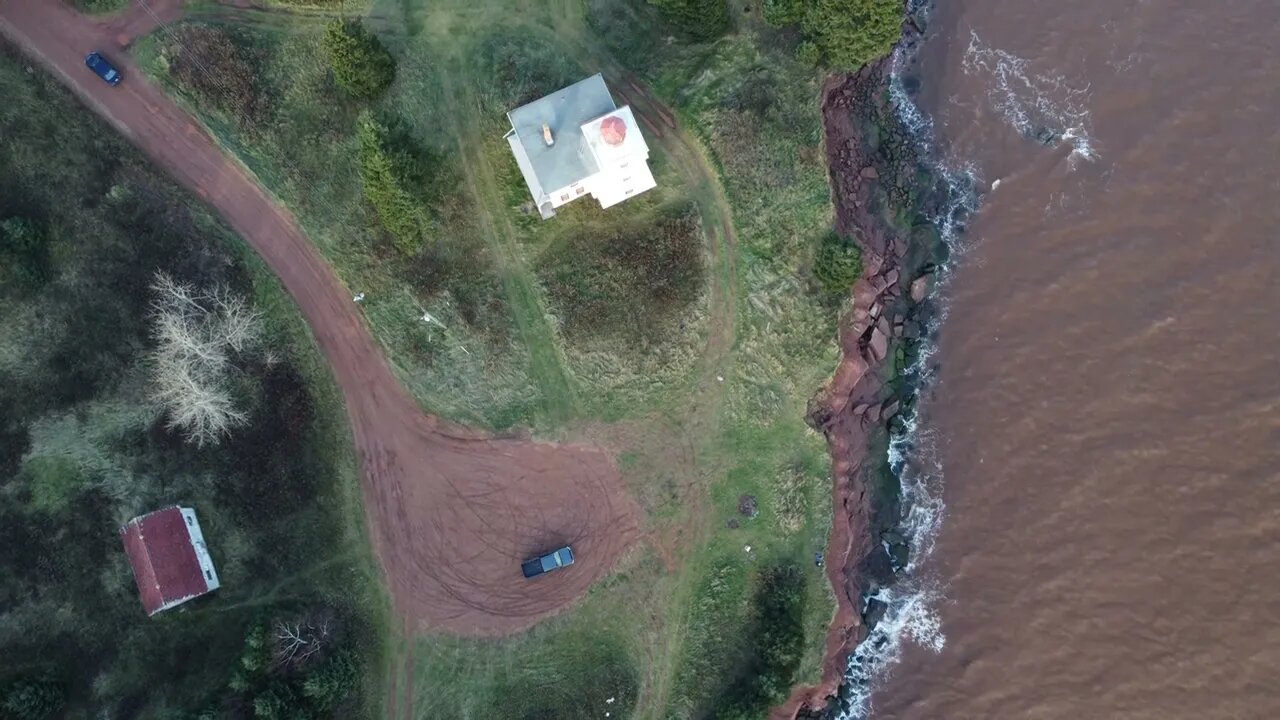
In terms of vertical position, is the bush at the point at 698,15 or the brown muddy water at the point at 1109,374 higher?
the bush at the point at 698,15

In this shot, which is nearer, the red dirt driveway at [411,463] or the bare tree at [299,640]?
the bare tree at [299,640]

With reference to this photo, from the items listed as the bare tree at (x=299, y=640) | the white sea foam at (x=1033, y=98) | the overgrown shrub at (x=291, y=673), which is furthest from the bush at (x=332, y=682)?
the white sea foam at (x=1033, y=98)

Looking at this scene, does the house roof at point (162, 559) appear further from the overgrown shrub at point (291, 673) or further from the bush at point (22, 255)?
the bush at point (22, 255)

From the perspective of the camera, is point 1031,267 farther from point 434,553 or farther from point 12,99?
point 12,99

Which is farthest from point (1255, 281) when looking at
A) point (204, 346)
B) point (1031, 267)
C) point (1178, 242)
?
point (204, 346)

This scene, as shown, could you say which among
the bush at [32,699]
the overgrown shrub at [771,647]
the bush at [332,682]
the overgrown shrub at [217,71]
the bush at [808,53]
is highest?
the overgrown shrub at [217,71]
